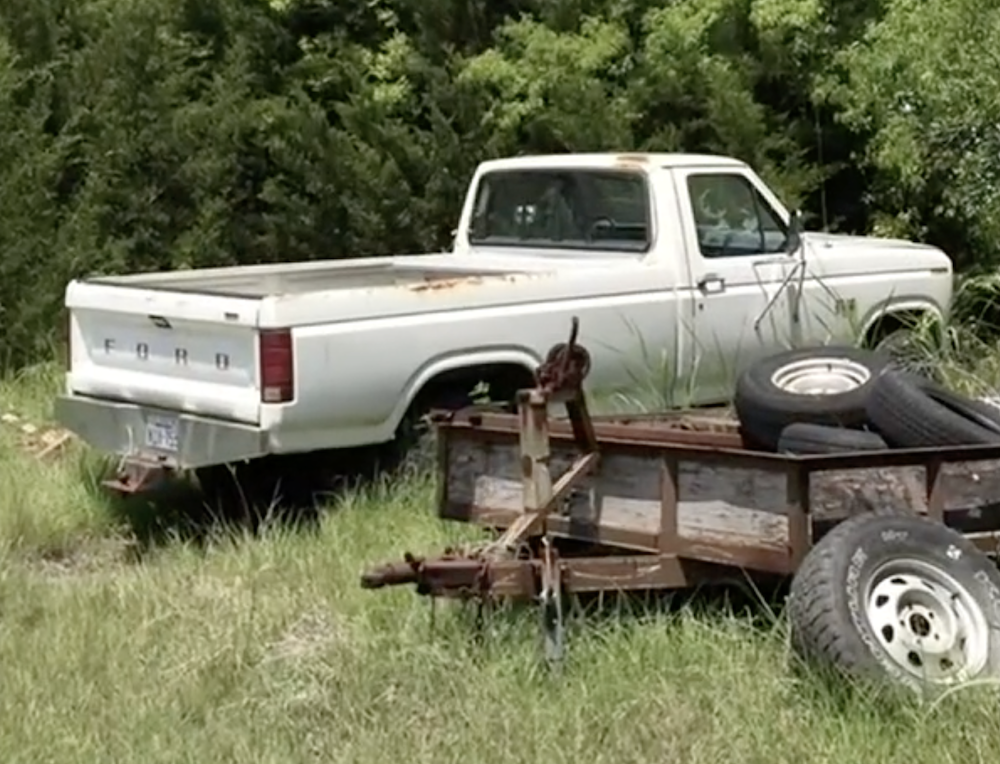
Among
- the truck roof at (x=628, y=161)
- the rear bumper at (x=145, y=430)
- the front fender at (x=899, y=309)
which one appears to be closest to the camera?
the rear bumper at (x=145, y=430)

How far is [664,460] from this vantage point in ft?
20.8

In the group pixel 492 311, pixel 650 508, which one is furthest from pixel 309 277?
pixel 650 508

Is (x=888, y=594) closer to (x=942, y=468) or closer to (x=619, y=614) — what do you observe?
(x=942, y=468)

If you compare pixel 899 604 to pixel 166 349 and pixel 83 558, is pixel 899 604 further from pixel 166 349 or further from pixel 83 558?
pixel 83 558

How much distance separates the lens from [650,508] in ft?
21.1

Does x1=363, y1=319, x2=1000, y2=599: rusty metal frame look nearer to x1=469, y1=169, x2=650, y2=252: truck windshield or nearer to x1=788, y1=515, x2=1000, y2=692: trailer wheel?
x1=788, y1=515, x2=1000, y2=692: trailer wheel

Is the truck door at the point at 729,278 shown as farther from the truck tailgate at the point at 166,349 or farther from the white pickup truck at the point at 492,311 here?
the truck tailgate at the point at 166,349

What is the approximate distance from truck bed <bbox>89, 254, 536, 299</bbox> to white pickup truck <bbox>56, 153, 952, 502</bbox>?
0.09 feet

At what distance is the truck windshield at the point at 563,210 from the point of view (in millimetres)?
9719

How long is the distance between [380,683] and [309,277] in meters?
4.11

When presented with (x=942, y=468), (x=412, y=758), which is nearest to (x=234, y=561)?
(x=412, y=758)

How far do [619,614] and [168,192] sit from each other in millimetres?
8924

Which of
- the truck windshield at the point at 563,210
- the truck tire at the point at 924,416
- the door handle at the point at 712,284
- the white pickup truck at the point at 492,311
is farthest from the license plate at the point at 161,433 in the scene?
the truck tire at the point at 924,416

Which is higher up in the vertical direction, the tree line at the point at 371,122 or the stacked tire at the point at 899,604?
the tree line at the point at 371,122
